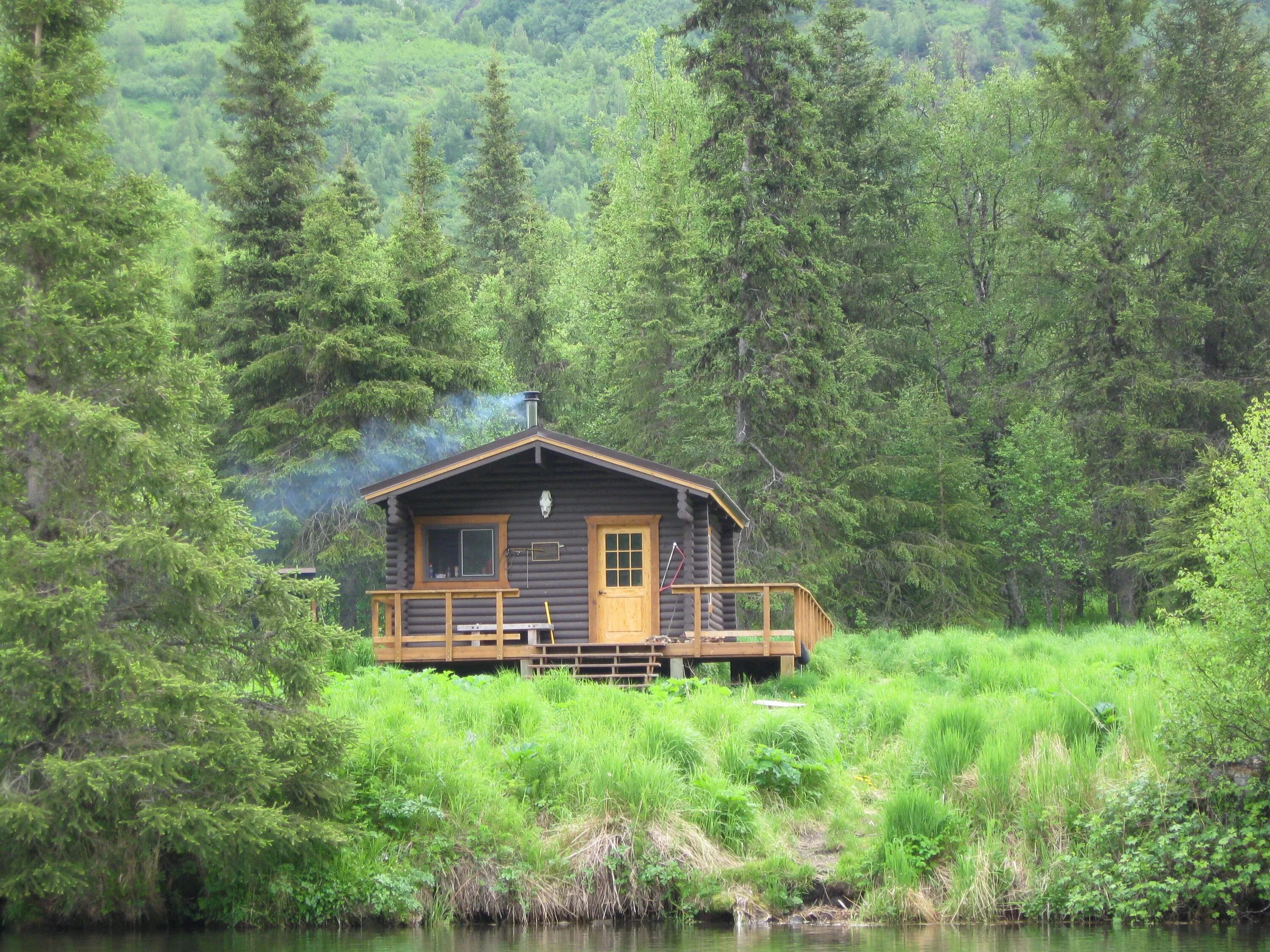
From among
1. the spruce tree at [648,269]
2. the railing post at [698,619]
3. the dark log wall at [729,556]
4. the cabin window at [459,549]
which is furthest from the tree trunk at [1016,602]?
the cabin window at [459,549]

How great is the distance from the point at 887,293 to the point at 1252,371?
10141mm

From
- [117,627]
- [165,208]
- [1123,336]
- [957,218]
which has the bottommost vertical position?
[117,627]

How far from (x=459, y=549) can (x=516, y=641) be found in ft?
6.28

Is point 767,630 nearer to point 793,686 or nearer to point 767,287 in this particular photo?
point 793,686

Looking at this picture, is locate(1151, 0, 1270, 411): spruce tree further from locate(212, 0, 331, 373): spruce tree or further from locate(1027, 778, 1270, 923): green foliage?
locate(1027, 778, 1270, 923): green foliage

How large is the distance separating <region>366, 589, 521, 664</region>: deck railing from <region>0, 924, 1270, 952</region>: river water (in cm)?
845

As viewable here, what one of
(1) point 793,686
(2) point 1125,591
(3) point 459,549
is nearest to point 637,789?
(1) point 793,686

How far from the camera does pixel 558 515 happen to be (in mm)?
22203

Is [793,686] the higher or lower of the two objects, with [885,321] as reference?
lower

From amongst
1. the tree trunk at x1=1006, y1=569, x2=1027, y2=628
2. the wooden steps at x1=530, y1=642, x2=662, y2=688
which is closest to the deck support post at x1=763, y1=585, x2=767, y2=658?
the wooden steps at x1=530, y1=642, x2=662, y2=688

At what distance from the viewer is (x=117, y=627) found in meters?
11.2

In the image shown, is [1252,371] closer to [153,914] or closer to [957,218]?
[957,218]

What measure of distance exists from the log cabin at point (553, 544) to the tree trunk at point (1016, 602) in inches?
587

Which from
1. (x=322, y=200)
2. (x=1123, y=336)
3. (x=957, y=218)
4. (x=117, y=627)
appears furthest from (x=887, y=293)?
(x=117, y=627)
